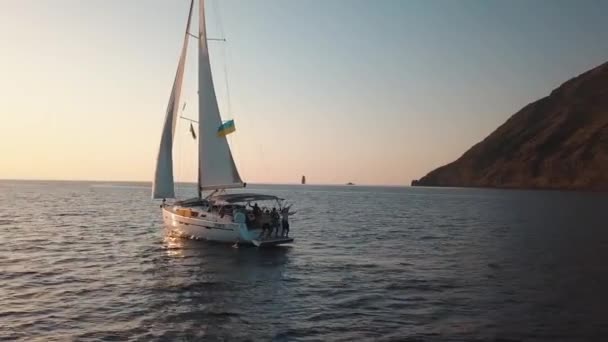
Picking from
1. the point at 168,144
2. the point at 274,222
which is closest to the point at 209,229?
the point at 274,222

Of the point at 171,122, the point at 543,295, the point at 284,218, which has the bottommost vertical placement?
the point at 543,295

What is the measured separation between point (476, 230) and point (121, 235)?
34.1 meters

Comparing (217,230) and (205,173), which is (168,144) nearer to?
(205,173)

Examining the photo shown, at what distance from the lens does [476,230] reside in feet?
168

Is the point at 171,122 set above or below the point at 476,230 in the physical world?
above

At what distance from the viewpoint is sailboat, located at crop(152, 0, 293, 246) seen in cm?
3453

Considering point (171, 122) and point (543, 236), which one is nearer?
point (171, 122)

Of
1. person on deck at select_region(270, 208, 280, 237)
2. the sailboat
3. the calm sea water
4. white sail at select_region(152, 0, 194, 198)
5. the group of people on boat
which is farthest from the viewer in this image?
white sail at select_region(152, 0, 194, 198)

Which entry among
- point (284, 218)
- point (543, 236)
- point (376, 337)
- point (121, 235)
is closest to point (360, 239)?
point (284, 218)

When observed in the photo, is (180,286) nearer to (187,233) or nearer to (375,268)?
(375,268)

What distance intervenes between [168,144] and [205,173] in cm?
380

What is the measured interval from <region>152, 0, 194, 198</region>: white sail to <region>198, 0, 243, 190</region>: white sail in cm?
135

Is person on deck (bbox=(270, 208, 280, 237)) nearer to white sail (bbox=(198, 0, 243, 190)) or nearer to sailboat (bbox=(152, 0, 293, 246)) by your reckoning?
sailboat (bbox=(152, 0, 293, 246))

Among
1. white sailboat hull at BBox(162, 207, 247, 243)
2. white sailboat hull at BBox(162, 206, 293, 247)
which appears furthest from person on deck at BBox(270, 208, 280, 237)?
white sailboat hull at BBox(162, 207, 247, 243)
